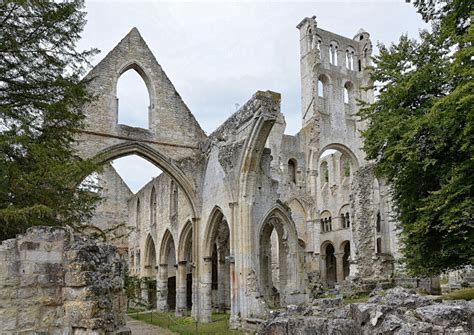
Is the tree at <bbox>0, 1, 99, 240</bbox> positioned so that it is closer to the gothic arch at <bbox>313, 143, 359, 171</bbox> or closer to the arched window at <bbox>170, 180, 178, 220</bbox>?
the arched window at <bbox>170, 180, 178, 220</bbox>

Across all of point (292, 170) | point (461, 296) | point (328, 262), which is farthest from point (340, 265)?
point (461, 296)

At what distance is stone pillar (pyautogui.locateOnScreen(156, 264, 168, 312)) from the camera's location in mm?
22389

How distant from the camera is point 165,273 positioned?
2309 centimetres

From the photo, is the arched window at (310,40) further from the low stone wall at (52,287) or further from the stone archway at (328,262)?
the low stone wall at (52,287)

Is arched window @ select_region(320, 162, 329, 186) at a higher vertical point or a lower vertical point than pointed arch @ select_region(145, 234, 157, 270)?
higher

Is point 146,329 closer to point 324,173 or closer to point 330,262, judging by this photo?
point 330,262

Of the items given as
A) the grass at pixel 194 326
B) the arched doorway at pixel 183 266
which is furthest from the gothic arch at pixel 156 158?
the grass at pixel 194 326

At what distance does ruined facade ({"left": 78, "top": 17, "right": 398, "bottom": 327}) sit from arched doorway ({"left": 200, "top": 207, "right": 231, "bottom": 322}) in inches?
1.6

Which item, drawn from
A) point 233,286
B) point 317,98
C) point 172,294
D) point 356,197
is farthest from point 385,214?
point 233,286

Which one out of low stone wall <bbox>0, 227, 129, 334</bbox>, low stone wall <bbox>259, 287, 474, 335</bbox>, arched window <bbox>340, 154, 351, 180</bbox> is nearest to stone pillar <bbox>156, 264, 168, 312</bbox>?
arched window <bbox>340, 154, 351, 180</bbox>

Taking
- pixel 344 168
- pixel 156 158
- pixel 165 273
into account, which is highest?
pixel 344 168

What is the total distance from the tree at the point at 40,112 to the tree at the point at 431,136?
6485mm

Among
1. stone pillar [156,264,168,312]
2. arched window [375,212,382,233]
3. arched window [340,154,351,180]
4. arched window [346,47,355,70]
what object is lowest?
stone pillar [156,264,168,312]

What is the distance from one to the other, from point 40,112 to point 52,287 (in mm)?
4759
